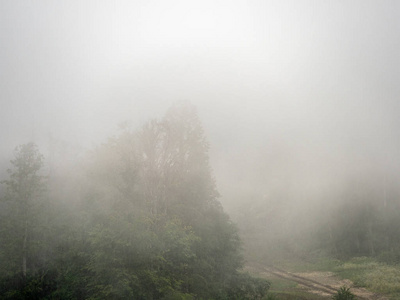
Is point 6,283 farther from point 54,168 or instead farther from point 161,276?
point 54,168

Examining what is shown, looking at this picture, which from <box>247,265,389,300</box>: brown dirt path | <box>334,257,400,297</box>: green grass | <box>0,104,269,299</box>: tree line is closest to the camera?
<box>0,104,269,299</box>: tree line

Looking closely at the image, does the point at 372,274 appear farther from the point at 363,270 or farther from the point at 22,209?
the point at 22,209

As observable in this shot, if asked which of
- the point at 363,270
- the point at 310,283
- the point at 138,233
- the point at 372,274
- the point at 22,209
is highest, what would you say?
the point at 22,209

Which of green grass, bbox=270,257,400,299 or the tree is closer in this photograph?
the tree

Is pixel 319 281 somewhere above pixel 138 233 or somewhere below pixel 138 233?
below

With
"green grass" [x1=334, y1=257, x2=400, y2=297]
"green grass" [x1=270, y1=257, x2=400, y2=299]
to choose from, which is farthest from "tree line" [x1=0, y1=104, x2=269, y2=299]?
"green grass" [x1=270, y1=257, x2=400, y2=299]

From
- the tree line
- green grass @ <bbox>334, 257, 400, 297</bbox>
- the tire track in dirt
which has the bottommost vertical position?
the tire track in dirt

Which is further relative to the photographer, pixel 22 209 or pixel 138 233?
pixel 22 209

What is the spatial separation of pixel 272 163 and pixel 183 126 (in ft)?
232

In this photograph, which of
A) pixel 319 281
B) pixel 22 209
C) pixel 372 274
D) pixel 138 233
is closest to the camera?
pixel 138 233

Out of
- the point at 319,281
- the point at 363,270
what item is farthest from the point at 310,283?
the point at 363,270

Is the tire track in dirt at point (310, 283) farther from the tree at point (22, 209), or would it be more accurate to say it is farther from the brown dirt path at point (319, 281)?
the tree at point (22, 209)

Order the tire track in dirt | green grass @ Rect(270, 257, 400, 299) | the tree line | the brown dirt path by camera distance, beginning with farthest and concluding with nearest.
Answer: green grass @ Rect(270, 257, 400, 299) → the tire track in dirt → the brown dirt path → the tree line

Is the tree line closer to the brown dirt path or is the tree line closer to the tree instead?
the tree
